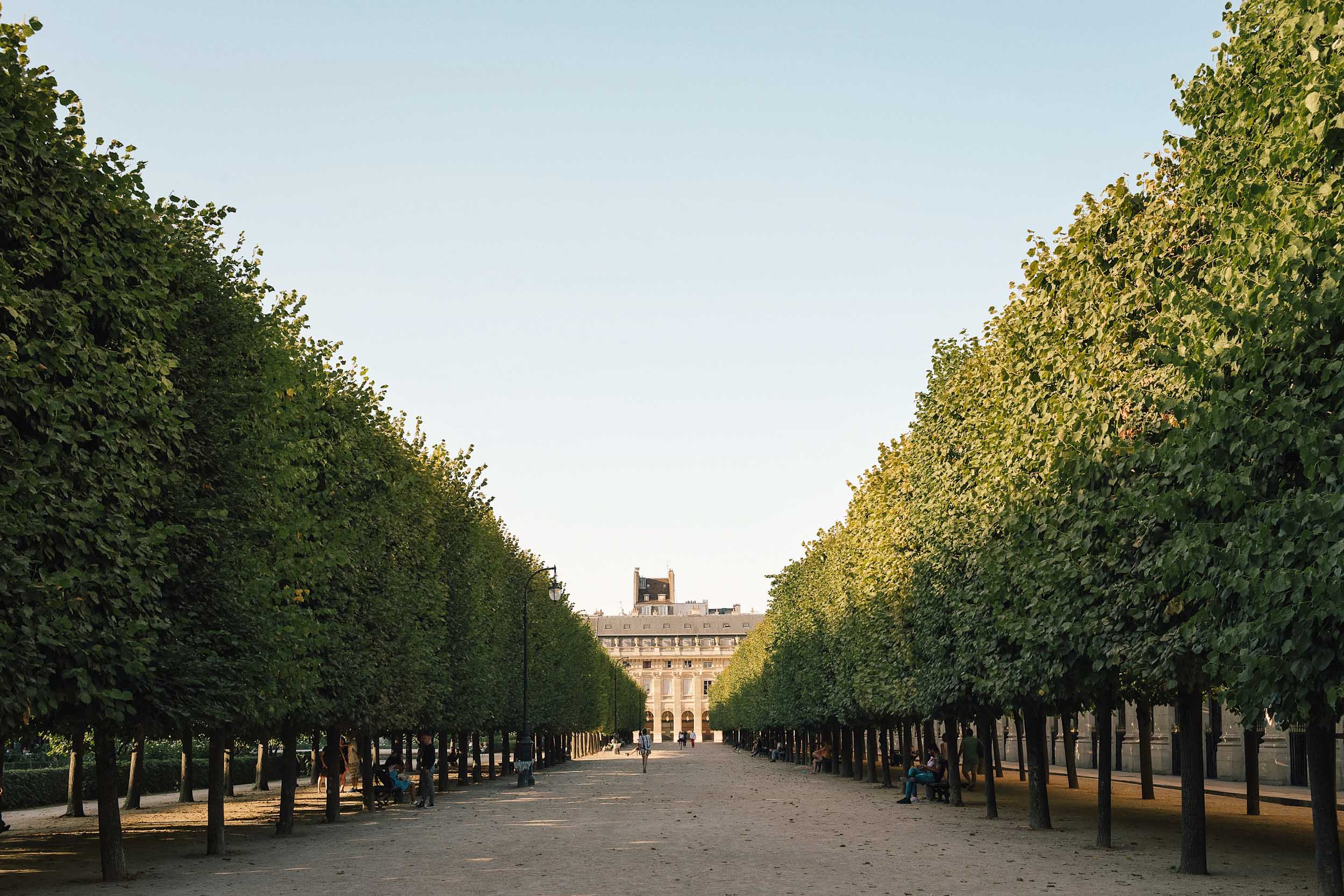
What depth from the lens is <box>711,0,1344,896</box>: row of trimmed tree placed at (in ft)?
45.1

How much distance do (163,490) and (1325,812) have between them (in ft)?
57.8

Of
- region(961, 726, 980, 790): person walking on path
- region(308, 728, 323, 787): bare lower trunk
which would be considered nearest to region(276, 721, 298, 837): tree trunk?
region(308, 728, 323, 787): bare lower trunk

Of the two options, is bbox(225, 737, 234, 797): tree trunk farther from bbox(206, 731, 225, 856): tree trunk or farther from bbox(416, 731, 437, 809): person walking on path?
bbox(206, 731, 225, 856): tree trunk

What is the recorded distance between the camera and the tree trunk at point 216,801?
2420cm

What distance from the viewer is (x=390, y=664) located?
34031mm

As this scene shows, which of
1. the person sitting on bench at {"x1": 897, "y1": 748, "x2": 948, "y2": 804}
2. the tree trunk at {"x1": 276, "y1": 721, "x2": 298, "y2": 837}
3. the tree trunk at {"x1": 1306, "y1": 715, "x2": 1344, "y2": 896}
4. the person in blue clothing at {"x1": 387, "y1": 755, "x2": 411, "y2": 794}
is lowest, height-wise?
the person in blue clothing at {"x1": 387, "y1": 755, "x2": 411, "y2": 794}

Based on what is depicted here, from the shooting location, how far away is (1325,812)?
52.6 ft

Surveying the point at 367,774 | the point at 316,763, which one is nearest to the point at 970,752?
the point at 367,774

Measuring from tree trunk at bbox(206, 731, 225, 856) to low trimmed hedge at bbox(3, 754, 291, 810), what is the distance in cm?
1355

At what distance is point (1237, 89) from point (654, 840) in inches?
706

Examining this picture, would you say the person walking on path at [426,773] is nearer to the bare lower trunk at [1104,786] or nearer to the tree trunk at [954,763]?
the tree trunk at [954,763]

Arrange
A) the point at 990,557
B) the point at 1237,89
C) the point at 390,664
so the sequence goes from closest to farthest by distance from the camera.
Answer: the point at 1237,89
the point at 990,557
the point at 390,664

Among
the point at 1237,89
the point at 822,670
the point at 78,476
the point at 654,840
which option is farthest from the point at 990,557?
the point at 822,670

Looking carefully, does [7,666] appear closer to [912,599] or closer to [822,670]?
[912,599]
